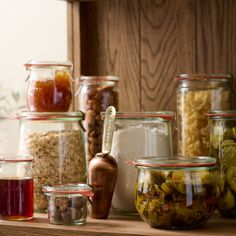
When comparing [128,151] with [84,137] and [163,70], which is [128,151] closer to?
[84,137]

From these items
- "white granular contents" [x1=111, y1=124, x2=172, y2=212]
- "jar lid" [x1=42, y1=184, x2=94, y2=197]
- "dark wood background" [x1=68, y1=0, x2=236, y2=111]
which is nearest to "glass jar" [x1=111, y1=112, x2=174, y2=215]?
"white granular contents" [x1=111, y1=124, x2=172, y2=212]

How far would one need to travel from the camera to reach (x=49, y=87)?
4.75 feet

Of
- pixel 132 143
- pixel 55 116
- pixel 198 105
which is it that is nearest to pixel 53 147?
pixel 55 116

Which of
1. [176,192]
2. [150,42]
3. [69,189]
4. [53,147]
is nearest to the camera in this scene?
[176,192]

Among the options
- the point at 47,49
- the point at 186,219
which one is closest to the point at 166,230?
the point at 186,219

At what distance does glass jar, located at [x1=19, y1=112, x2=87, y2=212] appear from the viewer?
1.41 metres

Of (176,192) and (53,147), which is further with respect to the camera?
(53,147)

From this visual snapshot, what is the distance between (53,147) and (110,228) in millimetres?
267

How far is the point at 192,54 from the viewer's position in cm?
154

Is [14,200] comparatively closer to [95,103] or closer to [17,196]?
[17,196]

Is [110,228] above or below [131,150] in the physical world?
below

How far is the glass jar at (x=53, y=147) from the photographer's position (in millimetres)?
1411

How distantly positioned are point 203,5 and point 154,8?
0.12m

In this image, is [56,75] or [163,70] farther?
[163,70]
